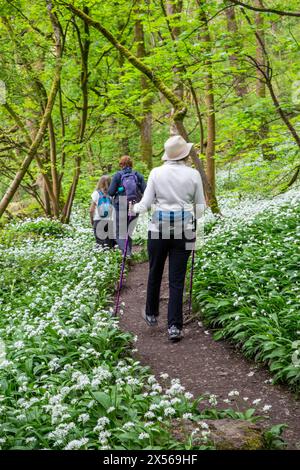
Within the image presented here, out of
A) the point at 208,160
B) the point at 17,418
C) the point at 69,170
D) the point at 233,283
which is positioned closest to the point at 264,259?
the point at 233,283

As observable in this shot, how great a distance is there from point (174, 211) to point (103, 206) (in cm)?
521

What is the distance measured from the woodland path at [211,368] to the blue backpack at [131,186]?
9.18 ft

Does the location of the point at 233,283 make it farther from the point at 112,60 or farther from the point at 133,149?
the point at 133,149

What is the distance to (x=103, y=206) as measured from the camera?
11.0m

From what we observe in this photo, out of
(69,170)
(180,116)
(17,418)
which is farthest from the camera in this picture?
(69,170)

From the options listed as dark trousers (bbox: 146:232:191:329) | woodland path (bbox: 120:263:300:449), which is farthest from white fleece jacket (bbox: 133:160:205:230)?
woodland path (bbox: 120:263:300:449)

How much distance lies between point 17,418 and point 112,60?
1622cm

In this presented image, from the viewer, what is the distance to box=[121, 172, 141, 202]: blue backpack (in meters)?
9.27

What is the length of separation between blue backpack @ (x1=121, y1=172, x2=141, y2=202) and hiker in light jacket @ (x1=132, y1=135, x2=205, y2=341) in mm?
3142

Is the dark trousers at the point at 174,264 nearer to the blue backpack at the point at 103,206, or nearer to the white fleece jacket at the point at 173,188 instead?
the white fleece jacket at the point at 173,188

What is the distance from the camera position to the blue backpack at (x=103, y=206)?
432 inches

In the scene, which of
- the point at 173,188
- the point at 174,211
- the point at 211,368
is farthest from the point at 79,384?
the point at 173,188

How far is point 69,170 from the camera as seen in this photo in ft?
54.5

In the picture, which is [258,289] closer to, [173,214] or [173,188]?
[173,214]
